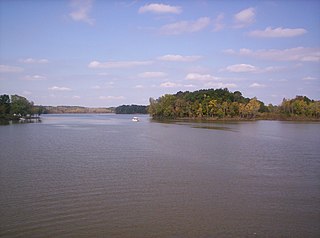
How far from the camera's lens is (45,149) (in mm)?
18906

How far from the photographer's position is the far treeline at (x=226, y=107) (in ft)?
237

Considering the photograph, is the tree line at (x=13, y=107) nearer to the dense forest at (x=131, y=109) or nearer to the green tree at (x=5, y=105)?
the green tree at (x=5, y=105)

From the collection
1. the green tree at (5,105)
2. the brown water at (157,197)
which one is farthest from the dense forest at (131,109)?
the brown water at (157,197)

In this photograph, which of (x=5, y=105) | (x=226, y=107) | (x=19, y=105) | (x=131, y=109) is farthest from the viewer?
(x=131, y=109)

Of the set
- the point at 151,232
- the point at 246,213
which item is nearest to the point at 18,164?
the point at 151,232

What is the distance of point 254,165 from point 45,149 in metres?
12.0

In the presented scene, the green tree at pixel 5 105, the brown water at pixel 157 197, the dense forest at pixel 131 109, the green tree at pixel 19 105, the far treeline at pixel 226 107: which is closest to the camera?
the brown water at pixel 157 197

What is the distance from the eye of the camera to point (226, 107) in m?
74.1

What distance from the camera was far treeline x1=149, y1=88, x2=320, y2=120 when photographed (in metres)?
72.1

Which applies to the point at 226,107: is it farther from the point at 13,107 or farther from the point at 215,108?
the point at 13,107

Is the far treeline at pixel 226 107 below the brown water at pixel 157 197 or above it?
above

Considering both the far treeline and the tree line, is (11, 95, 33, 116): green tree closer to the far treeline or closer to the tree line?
the tree line

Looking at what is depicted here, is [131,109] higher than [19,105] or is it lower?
higher

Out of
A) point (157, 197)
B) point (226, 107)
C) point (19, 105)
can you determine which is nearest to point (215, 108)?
point (226, 107)
